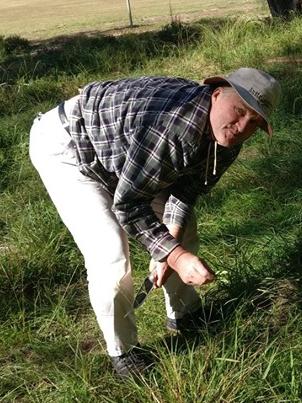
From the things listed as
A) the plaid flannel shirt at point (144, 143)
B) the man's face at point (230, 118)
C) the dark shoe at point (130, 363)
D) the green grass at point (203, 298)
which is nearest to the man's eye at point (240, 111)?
the man's face at point (230, 118)

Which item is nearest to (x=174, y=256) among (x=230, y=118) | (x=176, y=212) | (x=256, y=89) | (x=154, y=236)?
(x=154, y=236)

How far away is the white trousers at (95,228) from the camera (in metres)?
2.66

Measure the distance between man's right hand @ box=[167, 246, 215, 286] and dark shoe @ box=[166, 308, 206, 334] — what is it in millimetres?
661

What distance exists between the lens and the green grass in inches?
97.3

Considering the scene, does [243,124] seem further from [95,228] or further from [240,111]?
[95,228]

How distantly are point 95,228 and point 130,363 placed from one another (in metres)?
0.58

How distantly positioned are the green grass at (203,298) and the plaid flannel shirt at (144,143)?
1.64 ft

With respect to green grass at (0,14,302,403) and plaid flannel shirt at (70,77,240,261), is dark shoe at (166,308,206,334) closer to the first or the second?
green grass at (0,14,302,403)

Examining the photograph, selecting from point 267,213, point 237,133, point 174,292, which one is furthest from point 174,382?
point 267,213

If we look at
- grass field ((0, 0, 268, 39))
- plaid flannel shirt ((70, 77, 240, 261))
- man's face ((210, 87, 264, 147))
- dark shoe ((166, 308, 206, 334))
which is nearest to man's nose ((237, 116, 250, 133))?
man's face ((210, 87, 264, 147))

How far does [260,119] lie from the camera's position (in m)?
2.32

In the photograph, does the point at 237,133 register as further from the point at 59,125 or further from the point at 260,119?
the point at 59,125

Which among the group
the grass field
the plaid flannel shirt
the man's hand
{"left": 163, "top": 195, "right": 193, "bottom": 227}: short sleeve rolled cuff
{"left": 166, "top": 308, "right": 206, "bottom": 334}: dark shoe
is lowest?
the grass field

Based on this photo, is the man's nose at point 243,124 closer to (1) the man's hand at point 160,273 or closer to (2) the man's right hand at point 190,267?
(2) the man's right hand at point 190,267
